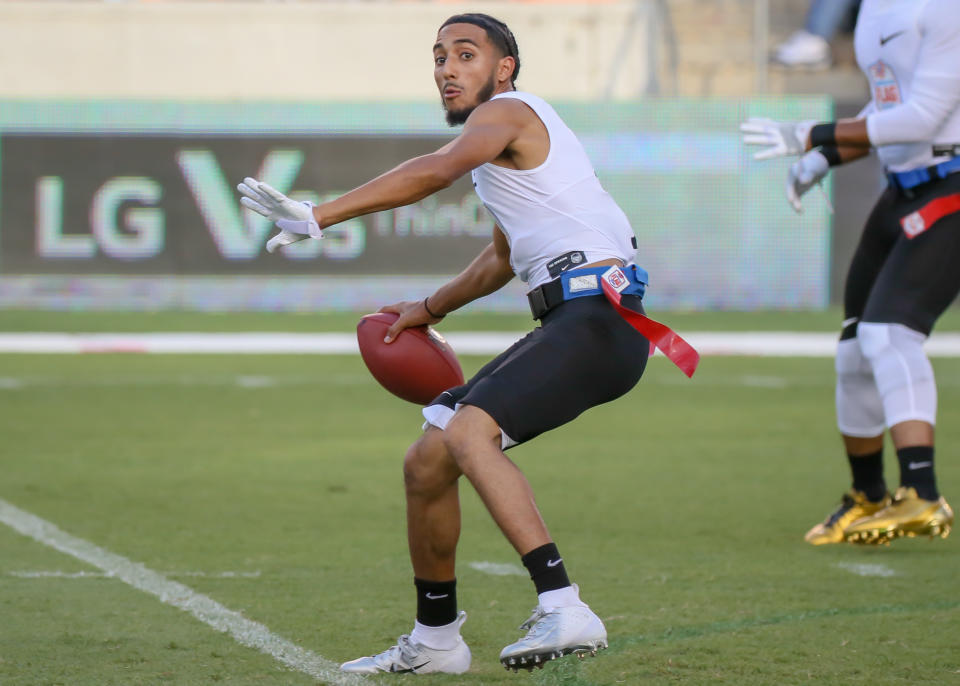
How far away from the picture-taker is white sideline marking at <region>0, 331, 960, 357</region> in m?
13.7

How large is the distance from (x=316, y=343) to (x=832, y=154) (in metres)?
8.95

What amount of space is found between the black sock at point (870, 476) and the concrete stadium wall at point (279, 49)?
18.3 meters

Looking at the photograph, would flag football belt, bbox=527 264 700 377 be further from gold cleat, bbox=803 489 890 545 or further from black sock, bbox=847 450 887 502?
black sock, bbox=847 450 887 502

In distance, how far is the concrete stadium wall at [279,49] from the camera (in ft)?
77.5

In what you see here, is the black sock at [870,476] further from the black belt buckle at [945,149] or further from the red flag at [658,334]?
the red flag at [658,334]

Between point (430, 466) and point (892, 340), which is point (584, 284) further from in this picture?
point (892, 340)

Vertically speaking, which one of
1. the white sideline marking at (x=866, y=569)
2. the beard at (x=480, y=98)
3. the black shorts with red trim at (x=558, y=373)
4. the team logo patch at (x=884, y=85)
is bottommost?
the white sideline marking at (x=866, y=569)

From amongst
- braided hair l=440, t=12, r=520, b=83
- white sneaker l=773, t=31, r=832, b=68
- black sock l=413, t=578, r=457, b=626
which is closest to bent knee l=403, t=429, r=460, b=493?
black sock l=413, t=578, r=457, b=626

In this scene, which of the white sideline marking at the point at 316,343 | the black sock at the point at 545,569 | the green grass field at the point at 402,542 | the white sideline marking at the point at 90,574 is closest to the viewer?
the black sock at the point at 545,569

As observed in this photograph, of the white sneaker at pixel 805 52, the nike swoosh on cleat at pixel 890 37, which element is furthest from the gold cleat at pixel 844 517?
the white sneaker at pixel 805 52

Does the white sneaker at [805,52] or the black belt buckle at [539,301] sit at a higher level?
the white sneaker at [805,52]

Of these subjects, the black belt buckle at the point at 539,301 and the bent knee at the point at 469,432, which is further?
the black belt buckle at the point at 539,301

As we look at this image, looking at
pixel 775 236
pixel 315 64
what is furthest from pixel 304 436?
pixel 315 64

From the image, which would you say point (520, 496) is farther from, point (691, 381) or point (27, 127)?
point (27, 127)
